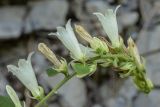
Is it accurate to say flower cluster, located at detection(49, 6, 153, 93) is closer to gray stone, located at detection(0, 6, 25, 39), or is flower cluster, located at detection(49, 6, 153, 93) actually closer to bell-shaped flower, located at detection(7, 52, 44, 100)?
bell-shaped flower, located at detection(7, 52, 44, 100)

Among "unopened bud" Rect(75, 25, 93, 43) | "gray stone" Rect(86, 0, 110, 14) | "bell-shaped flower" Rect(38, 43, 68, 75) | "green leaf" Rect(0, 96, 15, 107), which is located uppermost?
"unopened bud" Rect(75, 25, 93, 43)

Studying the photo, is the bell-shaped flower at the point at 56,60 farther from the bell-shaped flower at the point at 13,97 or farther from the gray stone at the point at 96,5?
the gray stone at the point at 96,5

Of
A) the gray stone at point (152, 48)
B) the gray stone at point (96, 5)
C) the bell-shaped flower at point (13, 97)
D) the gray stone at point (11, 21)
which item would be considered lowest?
the gray stone at point (152, 48)

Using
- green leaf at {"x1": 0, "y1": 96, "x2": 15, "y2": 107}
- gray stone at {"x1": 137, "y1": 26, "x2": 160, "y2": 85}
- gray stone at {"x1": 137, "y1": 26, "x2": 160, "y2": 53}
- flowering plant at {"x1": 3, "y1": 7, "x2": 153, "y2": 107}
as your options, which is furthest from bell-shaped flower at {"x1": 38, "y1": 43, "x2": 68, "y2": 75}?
gray stone at {"x1": 137, "y1": 26, "x2": 160, "y2": 53}

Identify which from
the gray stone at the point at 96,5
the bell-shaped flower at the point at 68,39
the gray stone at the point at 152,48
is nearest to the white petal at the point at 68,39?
the bell-shaped flower at the point at 68,39

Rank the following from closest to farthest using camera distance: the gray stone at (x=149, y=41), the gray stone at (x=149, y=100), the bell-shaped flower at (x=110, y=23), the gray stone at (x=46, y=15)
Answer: the bell-shaped flower at (x=110, y=23) < the gray stone at (x=149, y=100) < the gray stone at (x=149, y=41) < the gray stone at (x=46, y=15)

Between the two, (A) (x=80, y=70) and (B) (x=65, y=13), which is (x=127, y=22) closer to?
(B) (x=65, y=13)

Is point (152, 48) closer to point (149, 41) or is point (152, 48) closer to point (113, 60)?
point (149, 41)
